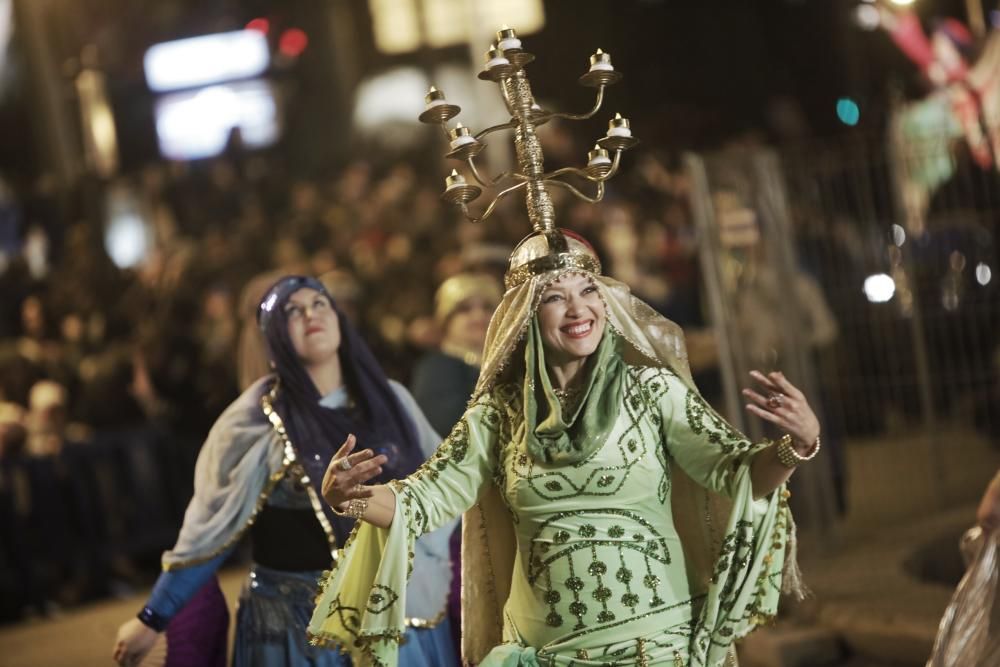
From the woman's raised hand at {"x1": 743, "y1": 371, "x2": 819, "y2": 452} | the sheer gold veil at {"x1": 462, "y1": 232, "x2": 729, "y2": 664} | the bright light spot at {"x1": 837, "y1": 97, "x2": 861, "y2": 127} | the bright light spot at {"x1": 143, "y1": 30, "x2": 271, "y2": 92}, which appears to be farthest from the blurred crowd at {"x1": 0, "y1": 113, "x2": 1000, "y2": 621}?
the bright light spot at {"x1": 143, "y1": 30, "x2": 271, "y2": 92}

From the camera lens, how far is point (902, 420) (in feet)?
32.2

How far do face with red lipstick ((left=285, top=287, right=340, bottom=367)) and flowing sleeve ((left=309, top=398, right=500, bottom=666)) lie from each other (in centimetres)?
110

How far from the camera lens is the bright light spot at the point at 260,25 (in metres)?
22.1

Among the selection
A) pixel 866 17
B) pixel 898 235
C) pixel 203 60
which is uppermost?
pixel 203 60

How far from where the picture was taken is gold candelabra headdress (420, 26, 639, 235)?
12.9ft

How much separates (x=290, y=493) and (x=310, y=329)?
0.58 meters

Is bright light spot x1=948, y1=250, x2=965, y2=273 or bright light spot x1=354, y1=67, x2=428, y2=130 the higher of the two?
bright light spot x1=354, y1=67, x2=428, y2=130

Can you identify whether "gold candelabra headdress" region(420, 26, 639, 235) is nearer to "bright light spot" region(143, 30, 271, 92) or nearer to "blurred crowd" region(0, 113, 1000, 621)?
"blurred crowd" region(0, 113, 1000, 621)

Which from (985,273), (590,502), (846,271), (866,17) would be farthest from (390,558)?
(866,17)

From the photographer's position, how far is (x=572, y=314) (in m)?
3.88

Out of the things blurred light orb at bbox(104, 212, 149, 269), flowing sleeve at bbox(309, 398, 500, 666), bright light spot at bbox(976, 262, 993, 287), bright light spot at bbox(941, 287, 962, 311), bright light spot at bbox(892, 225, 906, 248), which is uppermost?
blurred light orb at bbox(104, 212, 149, 269)

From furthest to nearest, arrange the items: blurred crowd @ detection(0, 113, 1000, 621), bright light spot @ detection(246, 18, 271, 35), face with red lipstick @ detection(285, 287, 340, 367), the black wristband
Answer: bright light spot @ detection(246, 18, 271, 35), blurred crowd @ detection(0, 113, 1000, 621), face with red lipstick @ detection(285, 287, 340, 367), the black wristband

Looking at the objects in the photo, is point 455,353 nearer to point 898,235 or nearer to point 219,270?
point 898,235

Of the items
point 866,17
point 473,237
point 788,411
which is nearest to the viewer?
point 788,411
